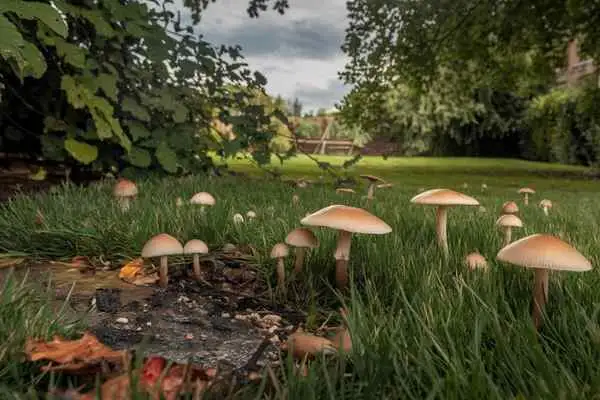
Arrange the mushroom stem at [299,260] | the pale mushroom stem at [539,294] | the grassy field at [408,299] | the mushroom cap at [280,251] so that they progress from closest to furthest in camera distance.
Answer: the grassy field at [408,299]
the pale mushroom stem at [539,294]
the mushroom cap at [280,251]
the mushroom stem at [299,260]

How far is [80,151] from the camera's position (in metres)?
5.16

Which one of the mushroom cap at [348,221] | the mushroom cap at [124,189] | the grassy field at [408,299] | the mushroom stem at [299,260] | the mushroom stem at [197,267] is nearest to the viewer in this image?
the grassy field at [408,299]

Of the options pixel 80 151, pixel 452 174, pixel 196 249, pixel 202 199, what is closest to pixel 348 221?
pixel 196 249

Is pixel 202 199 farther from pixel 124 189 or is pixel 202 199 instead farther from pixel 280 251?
pixel 280 251

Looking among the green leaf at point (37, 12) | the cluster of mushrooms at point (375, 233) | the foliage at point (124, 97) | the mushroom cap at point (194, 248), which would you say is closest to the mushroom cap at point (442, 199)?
the cluster of mushrooms at point (375, 233)

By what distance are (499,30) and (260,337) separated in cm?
1477

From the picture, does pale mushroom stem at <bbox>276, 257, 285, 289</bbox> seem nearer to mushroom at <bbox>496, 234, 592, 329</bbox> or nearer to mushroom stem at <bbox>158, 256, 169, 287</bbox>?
mushroom stem at <bbox>158, 256, 169, 287</bbox>

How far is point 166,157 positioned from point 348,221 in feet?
12.5

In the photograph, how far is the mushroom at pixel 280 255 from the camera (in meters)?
2.38

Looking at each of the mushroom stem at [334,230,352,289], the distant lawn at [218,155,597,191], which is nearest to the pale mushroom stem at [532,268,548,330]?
the mushroom stem at [334,230,352,289]

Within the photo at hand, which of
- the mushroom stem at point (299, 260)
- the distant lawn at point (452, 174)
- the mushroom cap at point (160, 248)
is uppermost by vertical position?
the mushroom cap at point (160, 248)

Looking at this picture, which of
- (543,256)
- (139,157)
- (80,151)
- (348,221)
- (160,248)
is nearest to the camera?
(543,256)

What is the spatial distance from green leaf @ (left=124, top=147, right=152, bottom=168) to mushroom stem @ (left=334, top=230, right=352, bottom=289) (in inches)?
137

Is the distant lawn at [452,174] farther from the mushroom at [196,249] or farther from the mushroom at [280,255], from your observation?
the mushroom at [280,255]
